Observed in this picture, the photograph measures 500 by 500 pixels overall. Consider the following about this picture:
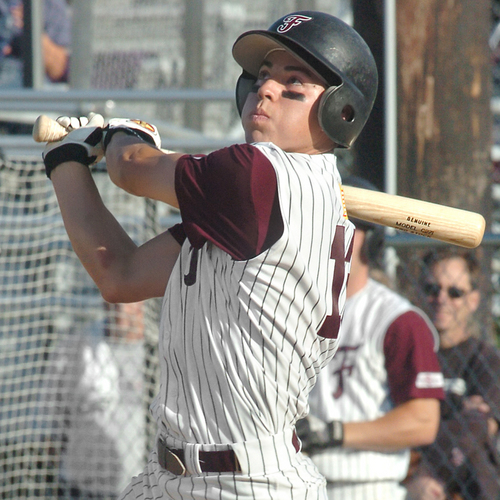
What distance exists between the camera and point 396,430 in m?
3.47

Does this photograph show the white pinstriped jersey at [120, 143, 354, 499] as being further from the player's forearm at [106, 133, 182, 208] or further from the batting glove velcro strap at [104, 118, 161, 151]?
the batting glove velcro strap at [104, 118, 161, 151]

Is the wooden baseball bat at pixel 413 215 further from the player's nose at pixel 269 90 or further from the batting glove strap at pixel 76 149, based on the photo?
the batting glove strap at pixel 76 149

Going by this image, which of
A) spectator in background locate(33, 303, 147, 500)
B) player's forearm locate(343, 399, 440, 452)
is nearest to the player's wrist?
player's forearm locate(343, 399, 440, 452)

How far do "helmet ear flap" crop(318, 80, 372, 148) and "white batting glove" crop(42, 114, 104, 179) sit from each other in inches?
25.7

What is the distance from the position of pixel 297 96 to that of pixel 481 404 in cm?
223

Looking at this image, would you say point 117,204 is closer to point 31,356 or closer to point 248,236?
point 31,356

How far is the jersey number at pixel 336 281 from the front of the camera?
2172 millimetres

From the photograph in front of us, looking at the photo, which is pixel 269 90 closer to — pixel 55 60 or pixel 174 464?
pixel 174 464

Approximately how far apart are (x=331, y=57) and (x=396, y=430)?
1870mm

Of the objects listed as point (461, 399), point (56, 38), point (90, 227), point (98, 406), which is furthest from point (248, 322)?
point (56, 38)

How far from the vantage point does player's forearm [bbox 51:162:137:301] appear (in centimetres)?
221

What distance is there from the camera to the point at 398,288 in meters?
4.49

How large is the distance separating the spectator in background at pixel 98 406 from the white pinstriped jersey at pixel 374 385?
4.52 feet

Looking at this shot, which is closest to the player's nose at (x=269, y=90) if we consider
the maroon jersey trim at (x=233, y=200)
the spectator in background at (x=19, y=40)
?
the maroon jersey trim at (x=233, y=200)
